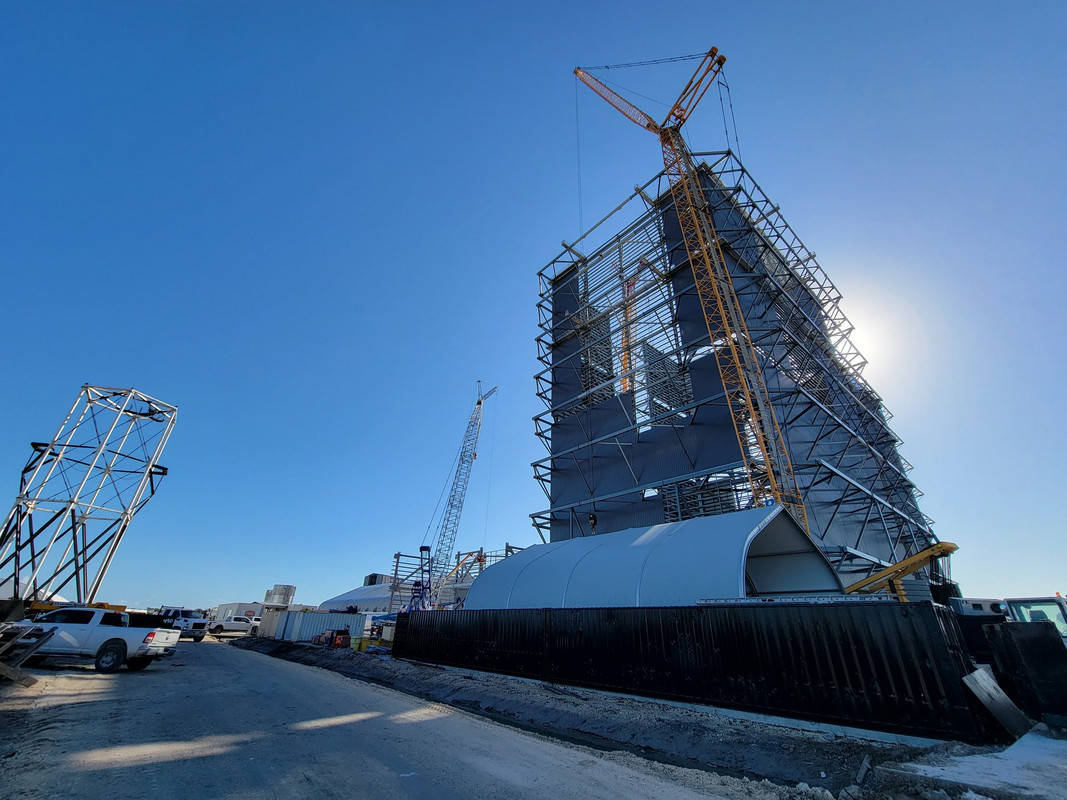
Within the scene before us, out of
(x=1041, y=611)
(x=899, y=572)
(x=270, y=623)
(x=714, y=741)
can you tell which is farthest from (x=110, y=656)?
(x=899, y=572)

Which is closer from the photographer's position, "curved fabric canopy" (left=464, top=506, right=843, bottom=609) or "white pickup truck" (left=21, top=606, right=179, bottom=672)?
"curved fabric canopy" (left=464, top=506, right=843, bottom=609)

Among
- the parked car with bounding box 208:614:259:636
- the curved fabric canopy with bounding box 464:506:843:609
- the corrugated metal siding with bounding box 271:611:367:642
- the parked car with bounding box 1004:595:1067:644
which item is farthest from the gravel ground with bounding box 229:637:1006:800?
the parked car with bounding box 208:614:259:636

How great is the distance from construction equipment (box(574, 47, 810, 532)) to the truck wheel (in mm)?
24609

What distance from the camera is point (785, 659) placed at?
9648 millimetres

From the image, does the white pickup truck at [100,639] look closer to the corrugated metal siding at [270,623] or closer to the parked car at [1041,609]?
the corrugated metal siding at [270,623]

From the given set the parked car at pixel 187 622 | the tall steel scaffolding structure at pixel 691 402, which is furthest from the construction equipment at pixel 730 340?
the parked car at pixel 187 622

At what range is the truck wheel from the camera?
1472 centimetres

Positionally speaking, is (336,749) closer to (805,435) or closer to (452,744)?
(452,744)

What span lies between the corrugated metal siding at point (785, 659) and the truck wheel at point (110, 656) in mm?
13294

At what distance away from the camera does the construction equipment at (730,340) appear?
884 inches

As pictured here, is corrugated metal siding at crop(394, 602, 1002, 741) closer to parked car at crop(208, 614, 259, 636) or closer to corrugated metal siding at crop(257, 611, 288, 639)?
corrugated metal siding at crop(257, 611, 288, 639)

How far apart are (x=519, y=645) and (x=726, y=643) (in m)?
7.96

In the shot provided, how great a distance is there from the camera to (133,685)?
12.2m

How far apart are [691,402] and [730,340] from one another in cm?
422
